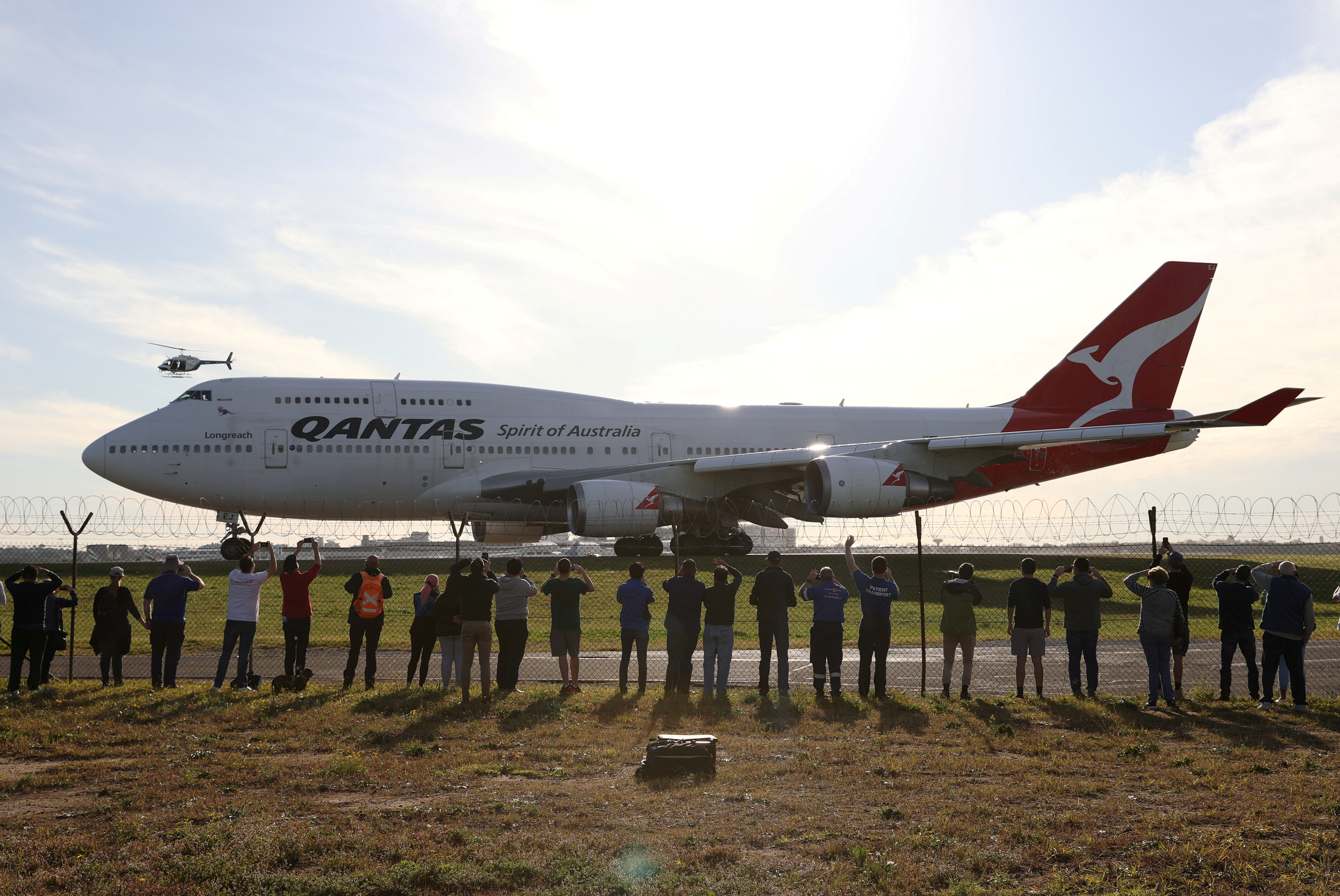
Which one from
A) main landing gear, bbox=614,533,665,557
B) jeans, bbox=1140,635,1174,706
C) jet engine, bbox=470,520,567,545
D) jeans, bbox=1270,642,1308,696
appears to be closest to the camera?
jeans, bbox=1270,642,1308,696

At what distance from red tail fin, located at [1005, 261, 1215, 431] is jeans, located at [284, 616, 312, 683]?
2592 cm

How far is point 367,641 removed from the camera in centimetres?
1196

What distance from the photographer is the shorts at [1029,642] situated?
1166 cm

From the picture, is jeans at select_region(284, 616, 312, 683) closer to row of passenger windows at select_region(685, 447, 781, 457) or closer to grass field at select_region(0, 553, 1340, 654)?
grass field at select_region(0, 553, 1340, 654)

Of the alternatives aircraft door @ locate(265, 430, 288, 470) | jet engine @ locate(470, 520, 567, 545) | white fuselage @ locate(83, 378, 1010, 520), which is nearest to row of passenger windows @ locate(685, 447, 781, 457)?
white fuselage @ locate(83, 378, 1010, 520)

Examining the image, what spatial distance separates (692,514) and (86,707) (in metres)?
19.5

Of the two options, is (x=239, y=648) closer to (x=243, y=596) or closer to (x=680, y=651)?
(x=243, y=596)

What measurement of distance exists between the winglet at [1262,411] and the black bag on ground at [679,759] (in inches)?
622

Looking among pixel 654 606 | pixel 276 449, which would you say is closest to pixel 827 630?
pixel 654 606

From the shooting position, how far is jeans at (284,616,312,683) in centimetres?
1196

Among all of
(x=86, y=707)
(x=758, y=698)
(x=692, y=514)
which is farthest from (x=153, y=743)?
(x=692, y=514)

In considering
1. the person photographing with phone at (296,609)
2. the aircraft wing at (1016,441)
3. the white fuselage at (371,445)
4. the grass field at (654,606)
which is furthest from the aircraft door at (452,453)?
the person photographing with phone at (296,609)

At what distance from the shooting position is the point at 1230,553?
143ft

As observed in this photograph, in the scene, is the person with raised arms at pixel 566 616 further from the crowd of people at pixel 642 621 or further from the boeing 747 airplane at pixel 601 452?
the boeing 747 airplane at pixel 601 452
